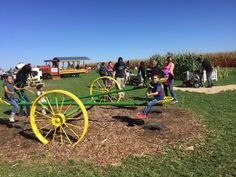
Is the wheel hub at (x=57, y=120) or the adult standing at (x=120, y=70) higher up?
the adult standing at (x=120, y=70)

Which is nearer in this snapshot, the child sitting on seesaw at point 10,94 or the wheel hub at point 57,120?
the wheel hub at point 57,120

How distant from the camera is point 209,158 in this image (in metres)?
5.27

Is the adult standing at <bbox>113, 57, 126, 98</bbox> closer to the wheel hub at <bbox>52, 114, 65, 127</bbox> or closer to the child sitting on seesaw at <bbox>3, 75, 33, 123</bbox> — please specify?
the child sitting on seesaw at <bbox>3, 75, 33, 123</bbox>

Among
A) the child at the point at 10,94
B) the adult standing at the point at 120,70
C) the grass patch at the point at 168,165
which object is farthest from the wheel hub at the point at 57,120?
the adult standing at the point at 120,70

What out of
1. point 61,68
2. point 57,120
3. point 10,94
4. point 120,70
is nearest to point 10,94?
point 10,94

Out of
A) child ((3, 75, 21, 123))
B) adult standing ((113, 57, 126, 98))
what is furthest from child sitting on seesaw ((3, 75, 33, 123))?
adult standing ((113, 57, 126, 98))

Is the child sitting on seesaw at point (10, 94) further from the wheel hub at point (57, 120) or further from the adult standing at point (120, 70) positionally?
the adult standing at point (120, 70)

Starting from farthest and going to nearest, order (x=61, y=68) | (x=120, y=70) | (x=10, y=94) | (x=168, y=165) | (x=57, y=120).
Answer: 1. (x=61, y=68)
2. (x=120, y=70)
3. (x=10, y=94)
4. (x=57, y=120)
5. (x=168, y=165)

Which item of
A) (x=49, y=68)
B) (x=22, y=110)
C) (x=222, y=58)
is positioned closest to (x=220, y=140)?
(x=22, y=110)

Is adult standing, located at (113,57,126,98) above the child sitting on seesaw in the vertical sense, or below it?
above

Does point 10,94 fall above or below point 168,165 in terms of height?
above

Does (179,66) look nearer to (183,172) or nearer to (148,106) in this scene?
(148,106)

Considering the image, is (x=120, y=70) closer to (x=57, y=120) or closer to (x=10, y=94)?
(x=10, y=94)

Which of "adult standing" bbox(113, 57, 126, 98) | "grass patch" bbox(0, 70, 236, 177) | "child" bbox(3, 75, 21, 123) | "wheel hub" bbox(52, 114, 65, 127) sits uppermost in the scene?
"adult standing" bbox(113, 57, 126, 98)
